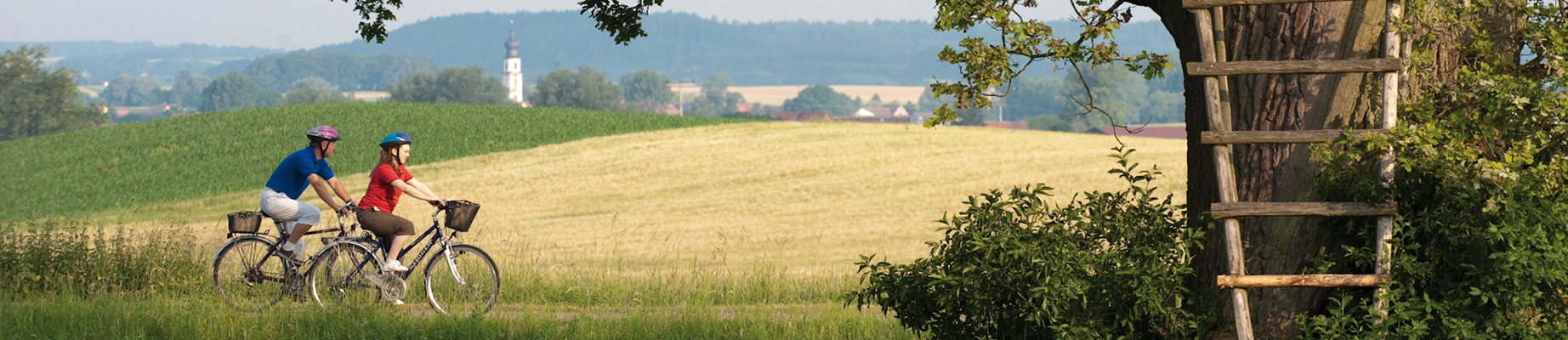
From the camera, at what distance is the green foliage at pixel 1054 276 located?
16.3ft

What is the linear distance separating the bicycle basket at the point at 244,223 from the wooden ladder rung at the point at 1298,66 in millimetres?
7242

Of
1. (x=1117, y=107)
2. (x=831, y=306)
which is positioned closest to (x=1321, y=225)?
(x=831, y=306)

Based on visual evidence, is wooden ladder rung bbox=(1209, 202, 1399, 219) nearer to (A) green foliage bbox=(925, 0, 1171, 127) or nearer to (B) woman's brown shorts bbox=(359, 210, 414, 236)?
(A) green foliage bbox=(925, 0, 1171, 127)

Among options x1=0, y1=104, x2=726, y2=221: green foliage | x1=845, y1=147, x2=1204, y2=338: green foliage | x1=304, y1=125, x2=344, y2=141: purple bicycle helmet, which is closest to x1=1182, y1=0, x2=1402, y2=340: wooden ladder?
x1=845, y1=147, x2=1204, y2=338: green foliage

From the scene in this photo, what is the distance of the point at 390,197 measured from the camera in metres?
8.71

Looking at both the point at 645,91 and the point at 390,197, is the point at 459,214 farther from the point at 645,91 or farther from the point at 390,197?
the point at 645,91

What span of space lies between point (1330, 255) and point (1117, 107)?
13302cm

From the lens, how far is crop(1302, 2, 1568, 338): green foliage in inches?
179

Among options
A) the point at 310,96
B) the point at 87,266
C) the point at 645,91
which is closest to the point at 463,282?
the point at 87,266

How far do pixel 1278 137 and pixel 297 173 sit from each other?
275 inches

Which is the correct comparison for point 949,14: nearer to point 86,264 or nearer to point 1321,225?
point 1321,225

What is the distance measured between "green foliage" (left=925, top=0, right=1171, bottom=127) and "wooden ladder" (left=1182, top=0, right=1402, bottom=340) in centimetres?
43

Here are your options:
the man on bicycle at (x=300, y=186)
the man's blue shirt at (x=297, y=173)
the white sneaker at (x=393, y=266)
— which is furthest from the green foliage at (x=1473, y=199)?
the man's blue shirt at (x=297, y=173)

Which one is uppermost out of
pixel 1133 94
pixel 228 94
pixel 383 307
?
pixel 1133 94
